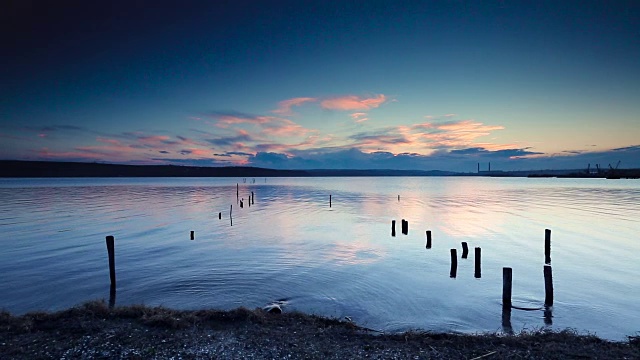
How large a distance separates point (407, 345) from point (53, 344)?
1047cm

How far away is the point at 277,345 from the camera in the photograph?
35.4 feet

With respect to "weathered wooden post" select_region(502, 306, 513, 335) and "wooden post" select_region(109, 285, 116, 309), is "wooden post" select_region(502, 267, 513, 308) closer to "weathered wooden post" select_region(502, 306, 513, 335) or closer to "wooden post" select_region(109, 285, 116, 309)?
"weathered wooden post" select_region(502, 306, 513, 335)

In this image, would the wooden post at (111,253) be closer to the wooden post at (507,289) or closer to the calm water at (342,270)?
the calm water at (342,270)

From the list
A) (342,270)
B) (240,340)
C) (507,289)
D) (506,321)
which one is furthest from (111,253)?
(507,289)

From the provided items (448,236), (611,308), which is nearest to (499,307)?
(611,308)

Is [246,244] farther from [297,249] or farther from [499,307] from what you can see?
[499,307]

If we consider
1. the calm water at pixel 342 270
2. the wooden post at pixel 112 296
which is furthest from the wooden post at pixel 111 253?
the calm water at pixel 342 270

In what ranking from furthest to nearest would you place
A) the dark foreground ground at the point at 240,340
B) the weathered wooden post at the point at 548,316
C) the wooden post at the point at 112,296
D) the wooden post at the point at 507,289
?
the wooden post at the point at 112,296 < the wooden post at the point at 507,289 < the weathered wooden post at the point at 548,316 < the dark foreground ground at the point at 240,340

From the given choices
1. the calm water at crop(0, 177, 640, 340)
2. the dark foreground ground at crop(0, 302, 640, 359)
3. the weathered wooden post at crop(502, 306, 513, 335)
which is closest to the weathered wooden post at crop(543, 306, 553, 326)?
the calm water at crop(0, 177, 640, 340)

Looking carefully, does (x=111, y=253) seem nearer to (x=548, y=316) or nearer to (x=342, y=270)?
(x=342, y=270)

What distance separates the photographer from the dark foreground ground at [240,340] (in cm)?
1018

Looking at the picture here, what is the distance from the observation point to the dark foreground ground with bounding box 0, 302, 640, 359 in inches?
401

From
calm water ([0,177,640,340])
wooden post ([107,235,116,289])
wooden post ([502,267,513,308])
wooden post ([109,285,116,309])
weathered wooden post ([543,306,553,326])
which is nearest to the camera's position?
weathered wooden post ([543,306,553,326])

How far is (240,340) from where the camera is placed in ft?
36.7
